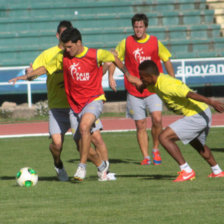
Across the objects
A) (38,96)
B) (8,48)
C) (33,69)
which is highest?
(33,69)

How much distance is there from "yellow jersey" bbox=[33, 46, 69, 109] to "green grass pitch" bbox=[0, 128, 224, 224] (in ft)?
3.59

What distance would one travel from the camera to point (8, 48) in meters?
24.0

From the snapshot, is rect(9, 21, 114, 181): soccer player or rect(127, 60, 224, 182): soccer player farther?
→ rect(9, 21, 114, 181): soccer player

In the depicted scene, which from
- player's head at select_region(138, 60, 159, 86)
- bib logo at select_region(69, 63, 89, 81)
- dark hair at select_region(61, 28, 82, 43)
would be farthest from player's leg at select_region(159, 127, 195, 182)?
dark hair at select_region(61, 28, 82, 43)

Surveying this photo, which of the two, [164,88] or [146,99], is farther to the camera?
[146,99]

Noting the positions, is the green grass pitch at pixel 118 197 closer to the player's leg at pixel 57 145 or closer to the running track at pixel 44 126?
the player's leg at pixel 57 145

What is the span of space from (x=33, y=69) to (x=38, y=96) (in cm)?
1414

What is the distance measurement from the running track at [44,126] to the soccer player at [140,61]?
5.55 meters

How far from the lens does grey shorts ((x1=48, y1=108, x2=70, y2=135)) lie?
9445 mm

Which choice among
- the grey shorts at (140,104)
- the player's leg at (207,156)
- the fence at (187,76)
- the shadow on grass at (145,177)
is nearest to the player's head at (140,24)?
the grey shorts at (140,104)

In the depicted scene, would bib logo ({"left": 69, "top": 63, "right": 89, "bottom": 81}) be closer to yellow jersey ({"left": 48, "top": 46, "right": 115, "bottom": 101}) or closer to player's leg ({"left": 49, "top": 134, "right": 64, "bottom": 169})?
yellow jersey ({"left": 48, "top": 46, "right": 115, "bottom": 101})

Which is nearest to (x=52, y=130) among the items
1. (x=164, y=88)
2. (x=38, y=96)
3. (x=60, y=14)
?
(x=164, y=88)

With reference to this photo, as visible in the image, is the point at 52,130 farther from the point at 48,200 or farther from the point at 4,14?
the point at 4,14

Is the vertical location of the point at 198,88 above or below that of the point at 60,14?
below
